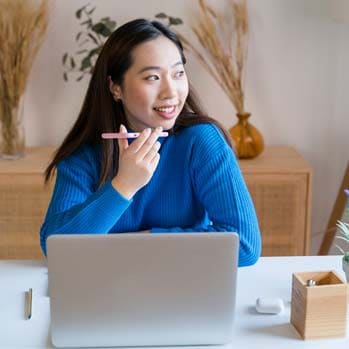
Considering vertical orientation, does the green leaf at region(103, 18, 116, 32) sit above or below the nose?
above

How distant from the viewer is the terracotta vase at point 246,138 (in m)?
3.02

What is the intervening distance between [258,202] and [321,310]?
5.12 feet

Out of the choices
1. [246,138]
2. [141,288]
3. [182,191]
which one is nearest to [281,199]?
[246,138]

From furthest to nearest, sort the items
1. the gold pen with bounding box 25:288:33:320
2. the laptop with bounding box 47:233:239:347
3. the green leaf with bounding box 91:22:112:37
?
the green leaf with bounding box 91:22:112:37
the gold pen with bounding box 25:288:33:320
the laptop with bounding box 47:233:239:347

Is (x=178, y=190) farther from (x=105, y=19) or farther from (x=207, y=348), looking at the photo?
(x=105, y=19)

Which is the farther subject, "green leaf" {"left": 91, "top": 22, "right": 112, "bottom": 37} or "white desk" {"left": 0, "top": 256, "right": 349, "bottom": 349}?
"green leaf" {"left": 91, "top": 22, "right": 112, "bottom": 37}

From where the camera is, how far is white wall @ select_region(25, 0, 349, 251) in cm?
312

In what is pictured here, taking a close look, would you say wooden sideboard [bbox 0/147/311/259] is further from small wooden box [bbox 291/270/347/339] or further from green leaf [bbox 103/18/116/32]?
small wooden box [bbox 291/270/347/339]

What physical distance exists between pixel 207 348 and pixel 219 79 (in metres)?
1.92

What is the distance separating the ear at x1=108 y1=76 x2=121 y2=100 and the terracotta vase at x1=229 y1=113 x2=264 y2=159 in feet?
3.78

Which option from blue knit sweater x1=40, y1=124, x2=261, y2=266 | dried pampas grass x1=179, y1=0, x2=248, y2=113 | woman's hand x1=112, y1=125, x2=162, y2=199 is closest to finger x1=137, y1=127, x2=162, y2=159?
woman's hand x1=112, y1=125, x2=162, y2=199

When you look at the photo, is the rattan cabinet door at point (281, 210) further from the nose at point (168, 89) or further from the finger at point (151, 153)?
the finger at point (151, 153)

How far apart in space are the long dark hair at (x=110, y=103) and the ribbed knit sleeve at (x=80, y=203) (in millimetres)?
35

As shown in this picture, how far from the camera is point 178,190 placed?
1.96 m
